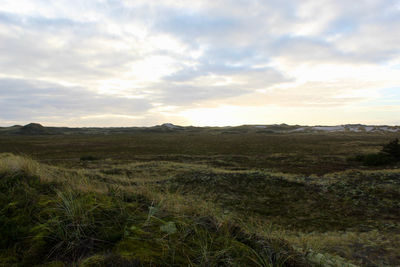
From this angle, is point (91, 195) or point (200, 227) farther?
point (91, 195)

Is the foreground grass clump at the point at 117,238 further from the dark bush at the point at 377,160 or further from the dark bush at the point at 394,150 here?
the dark bush at the point at 394,150

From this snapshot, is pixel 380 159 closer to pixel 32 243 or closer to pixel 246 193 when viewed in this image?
pixel 246 193

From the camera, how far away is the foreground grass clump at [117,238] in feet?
7.41

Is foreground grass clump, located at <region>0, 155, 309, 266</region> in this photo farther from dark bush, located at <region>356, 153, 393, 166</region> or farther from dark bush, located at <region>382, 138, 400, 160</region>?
dark bush, located at <region>382, 138, 400, 160</region>

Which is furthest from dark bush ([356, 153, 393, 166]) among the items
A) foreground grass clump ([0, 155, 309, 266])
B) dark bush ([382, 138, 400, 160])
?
foreground grass clump ([0, 155, 309, 266])

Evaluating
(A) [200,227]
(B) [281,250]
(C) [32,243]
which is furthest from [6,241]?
(B) [281,250]

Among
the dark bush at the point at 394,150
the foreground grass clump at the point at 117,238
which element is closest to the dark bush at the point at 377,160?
the dark bush at the point at 394,150

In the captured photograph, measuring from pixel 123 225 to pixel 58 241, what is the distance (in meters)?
0.74

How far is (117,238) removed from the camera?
2.64 metres

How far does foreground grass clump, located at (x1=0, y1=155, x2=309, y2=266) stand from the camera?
226cm

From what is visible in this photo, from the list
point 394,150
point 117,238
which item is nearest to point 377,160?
point 394,150

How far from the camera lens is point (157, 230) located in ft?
9.44

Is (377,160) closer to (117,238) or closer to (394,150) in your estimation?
(394,150)

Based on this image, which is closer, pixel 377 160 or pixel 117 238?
pixel 117 238
